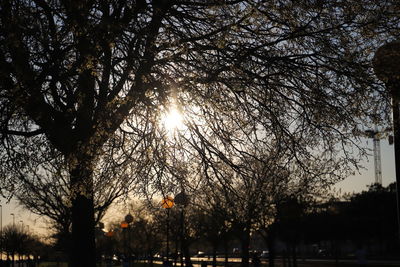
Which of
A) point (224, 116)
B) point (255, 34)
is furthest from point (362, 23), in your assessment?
point (224, 116)

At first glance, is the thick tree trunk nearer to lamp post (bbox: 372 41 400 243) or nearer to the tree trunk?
the tree trunk

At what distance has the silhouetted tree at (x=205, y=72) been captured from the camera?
35.4 feet

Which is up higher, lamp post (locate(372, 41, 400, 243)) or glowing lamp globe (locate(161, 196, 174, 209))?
lamp post (locate(372, 41, 400, 243))

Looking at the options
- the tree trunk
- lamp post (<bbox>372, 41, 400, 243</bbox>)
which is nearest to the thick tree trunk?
the tree trunk

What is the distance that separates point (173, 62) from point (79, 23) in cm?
266

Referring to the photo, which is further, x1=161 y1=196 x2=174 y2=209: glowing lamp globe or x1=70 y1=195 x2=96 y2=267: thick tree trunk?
x1=161 y1=196 x2=174 y2=209: glowing lamp globe

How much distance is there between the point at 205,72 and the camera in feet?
37.7

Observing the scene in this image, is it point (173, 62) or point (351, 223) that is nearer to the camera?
point (173, 62)

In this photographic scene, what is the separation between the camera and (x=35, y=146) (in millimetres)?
13289

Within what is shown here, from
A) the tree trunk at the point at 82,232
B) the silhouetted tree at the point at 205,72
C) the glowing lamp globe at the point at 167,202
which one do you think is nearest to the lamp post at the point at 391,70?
the silhouetted tree at the point at 205,72

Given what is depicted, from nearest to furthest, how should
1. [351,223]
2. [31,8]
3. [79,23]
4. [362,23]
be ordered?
[79,23]
[31,8]
[362,23]
[351,223]

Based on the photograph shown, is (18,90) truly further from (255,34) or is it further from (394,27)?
(394,27)

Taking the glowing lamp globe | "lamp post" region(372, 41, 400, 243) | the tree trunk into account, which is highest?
"lamp post" region(372, 41, 400, 243)

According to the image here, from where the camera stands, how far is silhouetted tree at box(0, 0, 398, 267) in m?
10.8
